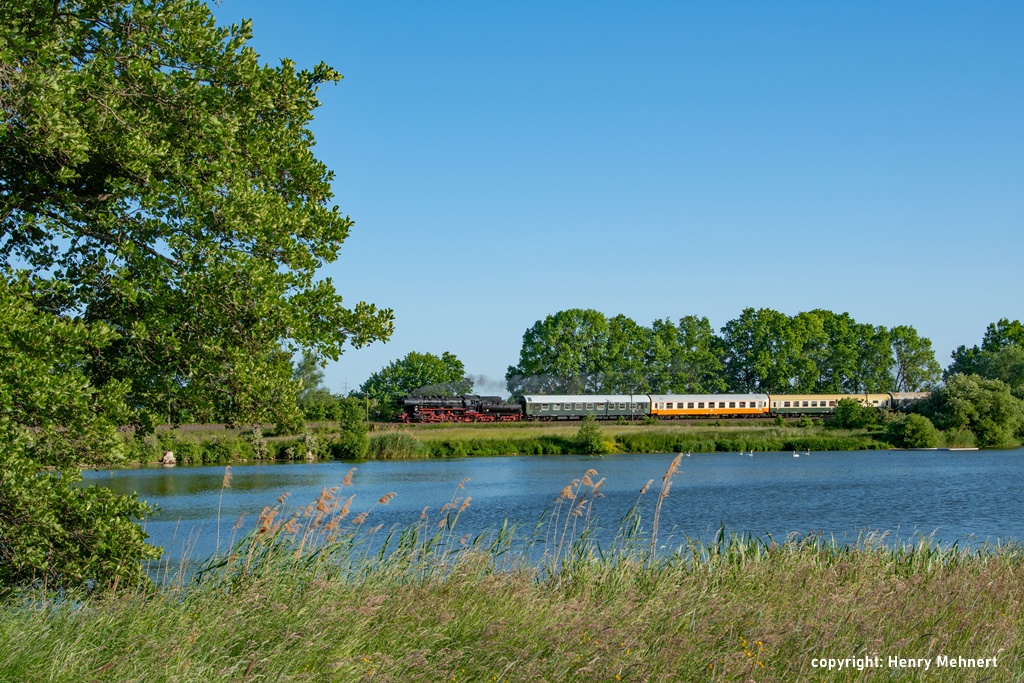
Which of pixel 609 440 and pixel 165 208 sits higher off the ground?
pixel 165 208

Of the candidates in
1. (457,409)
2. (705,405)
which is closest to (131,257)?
(457,409)

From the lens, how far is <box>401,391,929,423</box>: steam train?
254 feet

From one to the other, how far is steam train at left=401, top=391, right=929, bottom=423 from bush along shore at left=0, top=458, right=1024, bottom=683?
218ft

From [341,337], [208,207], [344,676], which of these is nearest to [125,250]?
[208,207]

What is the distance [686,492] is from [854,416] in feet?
149

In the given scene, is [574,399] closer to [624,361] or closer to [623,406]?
[623,406]

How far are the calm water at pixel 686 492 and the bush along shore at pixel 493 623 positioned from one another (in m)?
4.06

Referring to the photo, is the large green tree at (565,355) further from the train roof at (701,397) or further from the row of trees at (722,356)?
the train roof at (701,397)

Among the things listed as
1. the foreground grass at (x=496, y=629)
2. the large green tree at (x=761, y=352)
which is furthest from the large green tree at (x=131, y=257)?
the large green tree at (x=761, y=352)

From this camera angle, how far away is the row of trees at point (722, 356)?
320ft

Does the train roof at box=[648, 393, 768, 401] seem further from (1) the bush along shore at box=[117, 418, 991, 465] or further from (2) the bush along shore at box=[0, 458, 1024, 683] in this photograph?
(2) the bush along shore at box=[0, 458, 1024, 683]

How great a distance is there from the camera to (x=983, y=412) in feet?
204

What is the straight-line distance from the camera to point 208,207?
1032 centimetres

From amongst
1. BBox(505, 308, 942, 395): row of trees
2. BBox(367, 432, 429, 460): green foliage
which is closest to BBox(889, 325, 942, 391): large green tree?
BBox(505, 308, 942, 395): row of trees
